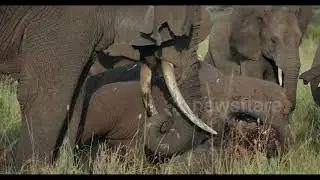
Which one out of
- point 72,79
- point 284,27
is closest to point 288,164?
point 72,79

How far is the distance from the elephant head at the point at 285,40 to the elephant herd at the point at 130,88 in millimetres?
1147

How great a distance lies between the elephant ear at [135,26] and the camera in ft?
14.8

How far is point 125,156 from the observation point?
4.87m

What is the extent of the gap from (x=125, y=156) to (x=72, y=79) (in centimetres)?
71

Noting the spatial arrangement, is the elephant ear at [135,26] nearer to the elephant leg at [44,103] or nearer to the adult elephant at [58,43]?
the adult elephant at [58,43]

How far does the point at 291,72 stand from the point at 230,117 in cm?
193

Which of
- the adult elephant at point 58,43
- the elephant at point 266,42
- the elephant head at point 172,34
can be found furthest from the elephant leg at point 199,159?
the elephant at point 266,42

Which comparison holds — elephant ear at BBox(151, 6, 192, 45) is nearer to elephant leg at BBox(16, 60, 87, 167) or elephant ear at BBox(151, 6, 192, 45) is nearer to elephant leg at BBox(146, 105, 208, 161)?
elephant leg at BBox(16, 60, 87, 167)

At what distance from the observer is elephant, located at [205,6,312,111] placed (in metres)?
7.55

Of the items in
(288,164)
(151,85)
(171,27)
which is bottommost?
(288,164)

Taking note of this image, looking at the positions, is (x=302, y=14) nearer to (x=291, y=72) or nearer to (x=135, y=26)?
(x=291, y=72)

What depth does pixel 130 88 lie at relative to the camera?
17.4 feet

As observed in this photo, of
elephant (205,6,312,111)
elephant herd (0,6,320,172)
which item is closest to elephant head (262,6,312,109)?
elephant (205,6,312,111)

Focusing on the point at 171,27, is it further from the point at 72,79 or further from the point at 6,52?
the point at 6,52
